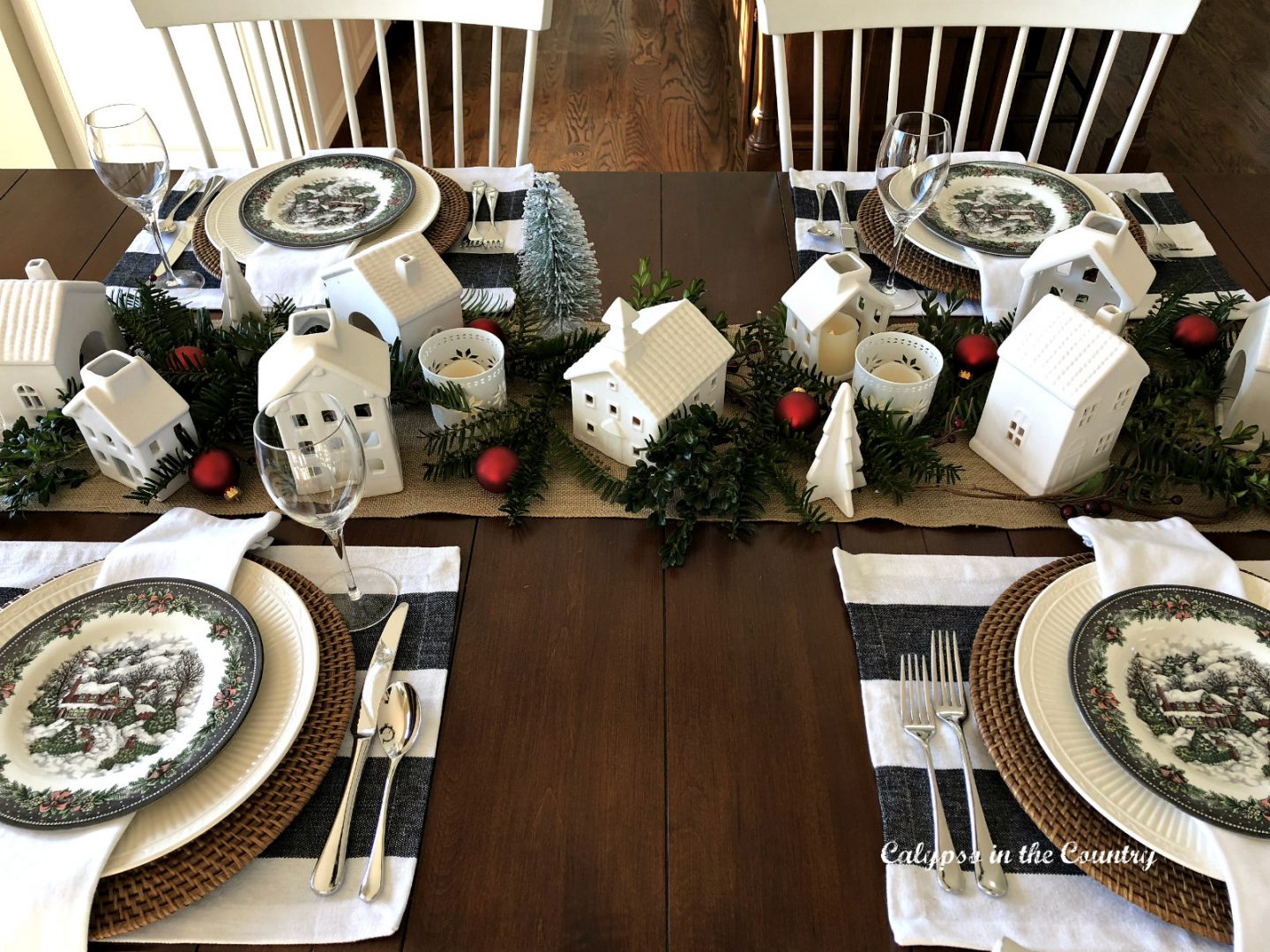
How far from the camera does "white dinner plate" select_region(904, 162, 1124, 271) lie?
1.22 m

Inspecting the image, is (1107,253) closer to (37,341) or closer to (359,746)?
(359,746)

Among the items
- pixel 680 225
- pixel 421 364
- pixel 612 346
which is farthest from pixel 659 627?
pixel 680 225

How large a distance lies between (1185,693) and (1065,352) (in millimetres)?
311

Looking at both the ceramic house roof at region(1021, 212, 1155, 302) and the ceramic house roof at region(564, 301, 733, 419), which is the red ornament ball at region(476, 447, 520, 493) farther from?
the ceramic house roof at region(1021, 212, 1155, 302)

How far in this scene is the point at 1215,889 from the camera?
0.68 meters

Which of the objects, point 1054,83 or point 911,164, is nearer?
point 911,164

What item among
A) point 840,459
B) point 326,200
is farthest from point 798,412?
point 326,200

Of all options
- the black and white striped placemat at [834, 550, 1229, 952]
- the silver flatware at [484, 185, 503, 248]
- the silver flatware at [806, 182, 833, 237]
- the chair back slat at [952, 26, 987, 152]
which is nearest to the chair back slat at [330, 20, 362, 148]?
the silver flatware at [484, 185, 503, 248]

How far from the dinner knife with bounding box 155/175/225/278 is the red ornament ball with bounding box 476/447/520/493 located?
0.57 metres

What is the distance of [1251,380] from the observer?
0.99 meters

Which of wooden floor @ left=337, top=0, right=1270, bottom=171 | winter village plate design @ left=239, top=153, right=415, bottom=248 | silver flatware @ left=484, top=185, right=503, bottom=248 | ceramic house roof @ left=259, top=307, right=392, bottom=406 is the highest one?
ceramic house roof @ left=259, top=307, right=392, bottom=406

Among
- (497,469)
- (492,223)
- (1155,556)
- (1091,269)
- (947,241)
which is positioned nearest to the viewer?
(1155,556)

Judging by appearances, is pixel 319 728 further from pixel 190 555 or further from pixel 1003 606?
pixel 1003 606

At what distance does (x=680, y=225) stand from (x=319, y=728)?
0.87 metres
